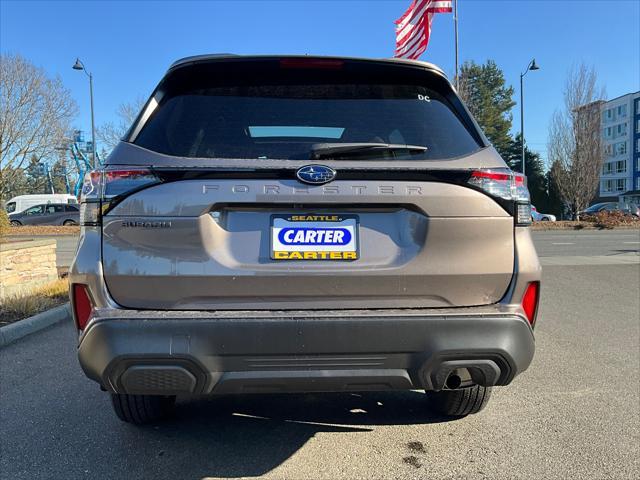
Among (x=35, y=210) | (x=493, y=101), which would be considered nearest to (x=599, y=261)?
(x=35, y=210)

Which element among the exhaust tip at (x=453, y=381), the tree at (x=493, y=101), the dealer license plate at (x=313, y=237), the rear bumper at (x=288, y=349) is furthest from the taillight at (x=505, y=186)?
the tree at (x=493, y=101)

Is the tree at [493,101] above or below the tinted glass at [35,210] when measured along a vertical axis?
above

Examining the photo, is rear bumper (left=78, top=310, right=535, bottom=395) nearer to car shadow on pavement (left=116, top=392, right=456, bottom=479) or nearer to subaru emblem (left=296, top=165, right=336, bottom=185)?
subaru emblem (left=296, top=165, right=336, bottom=185)

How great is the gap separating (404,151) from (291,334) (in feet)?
3.22

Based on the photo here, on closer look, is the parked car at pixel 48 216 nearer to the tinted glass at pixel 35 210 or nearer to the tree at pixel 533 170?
the tinted glass at pixel 35 210

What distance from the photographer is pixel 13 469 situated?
8.68 feet

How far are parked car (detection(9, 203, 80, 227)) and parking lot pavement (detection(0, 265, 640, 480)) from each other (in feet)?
91.2

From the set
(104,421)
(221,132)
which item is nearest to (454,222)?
(221,132)

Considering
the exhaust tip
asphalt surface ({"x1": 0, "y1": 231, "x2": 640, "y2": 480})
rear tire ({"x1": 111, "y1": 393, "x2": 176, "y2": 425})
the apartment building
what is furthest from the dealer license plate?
the apartment building

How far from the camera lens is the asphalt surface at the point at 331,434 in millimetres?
2643

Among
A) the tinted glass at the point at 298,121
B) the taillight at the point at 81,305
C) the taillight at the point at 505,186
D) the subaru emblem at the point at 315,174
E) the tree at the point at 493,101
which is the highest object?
the tree at the point at 493,101

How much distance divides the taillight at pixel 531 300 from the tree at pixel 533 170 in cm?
4999

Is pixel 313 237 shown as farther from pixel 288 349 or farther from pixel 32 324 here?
pixel 32 324

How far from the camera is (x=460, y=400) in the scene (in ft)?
10.1
